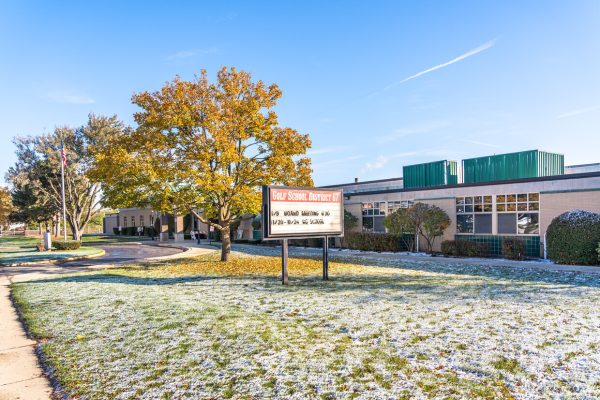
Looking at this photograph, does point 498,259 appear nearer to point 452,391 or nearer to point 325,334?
point 325,334

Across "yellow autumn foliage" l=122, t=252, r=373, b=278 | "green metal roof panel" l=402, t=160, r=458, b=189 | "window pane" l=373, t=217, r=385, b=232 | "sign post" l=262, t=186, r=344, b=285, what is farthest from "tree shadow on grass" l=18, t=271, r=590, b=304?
"green metal roof panel" l=402, t=160, r=458, b=189

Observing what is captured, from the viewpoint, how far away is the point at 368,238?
23516 mm

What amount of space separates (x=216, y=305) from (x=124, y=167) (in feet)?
27.6

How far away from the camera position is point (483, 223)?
63.9 ft

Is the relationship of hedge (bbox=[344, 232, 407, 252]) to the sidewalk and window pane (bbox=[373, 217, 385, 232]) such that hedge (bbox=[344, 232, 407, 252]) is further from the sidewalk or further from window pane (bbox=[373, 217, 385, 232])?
the sidewalk

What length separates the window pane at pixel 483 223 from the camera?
19250 millimetres

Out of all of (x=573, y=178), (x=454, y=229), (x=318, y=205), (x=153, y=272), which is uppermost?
(x=573, y=178)

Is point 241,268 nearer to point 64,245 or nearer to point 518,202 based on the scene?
point 518,202

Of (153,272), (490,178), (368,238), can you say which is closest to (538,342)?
A: (153,272)

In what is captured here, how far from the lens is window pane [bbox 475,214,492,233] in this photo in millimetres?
19250

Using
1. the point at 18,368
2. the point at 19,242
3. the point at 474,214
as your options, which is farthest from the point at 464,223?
the point at 19,242

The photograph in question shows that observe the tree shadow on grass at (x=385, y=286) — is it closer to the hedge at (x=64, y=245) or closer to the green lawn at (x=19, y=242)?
the hedge at (x=64, y=245)

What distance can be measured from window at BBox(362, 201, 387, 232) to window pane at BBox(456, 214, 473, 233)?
496cm

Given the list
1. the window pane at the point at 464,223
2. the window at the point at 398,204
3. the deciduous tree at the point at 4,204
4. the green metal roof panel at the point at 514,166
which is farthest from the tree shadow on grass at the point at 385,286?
the deciduous tree at the point at 4,204
